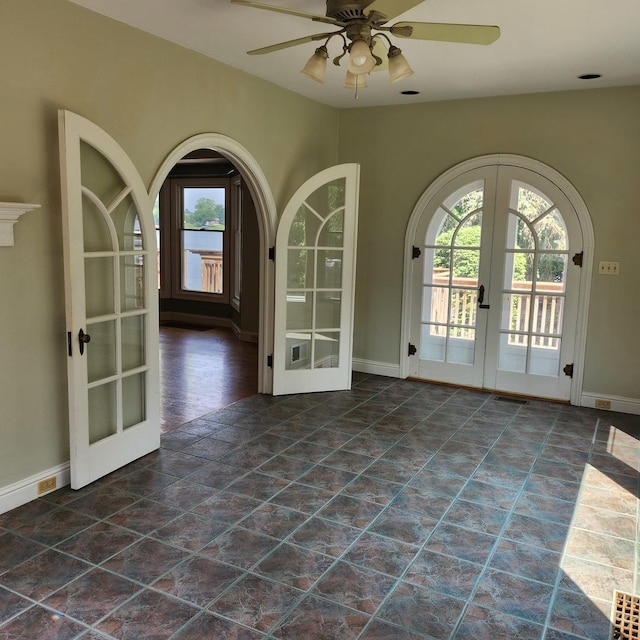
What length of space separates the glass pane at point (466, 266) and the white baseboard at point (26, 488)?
3.66m

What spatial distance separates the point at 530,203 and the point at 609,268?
850mm

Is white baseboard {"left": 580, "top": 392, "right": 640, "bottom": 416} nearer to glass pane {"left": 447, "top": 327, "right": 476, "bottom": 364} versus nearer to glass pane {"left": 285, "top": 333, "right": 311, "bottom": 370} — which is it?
glass pane {"left": 447, "top": 327, "right": 476, "bottom": 364}

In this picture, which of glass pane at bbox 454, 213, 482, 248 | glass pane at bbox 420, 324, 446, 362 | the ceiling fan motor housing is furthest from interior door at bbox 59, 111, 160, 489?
glass pane at bbox 454, 213, 482, 248

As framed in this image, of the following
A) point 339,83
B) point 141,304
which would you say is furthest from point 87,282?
point 339,83

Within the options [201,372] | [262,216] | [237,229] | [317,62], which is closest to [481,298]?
[262,216]

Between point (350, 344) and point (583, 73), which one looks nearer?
point (583, 73)

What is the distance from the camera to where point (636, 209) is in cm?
471

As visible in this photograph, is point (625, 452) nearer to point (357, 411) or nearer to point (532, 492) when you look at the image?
point (532, 492)

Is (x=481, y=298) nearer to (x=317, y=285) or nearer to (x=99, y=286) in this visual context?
(x=317, y=285)

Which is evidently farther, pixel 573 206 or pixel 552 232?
pixel 552 232

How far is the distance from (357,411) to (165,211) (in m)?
5.68

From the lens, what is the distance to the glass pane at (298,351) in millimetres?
5152

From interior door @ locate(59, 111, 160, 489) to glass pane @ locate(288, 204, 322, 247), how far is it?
1.62 metres

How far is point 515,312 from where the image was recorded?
17.2 feet
